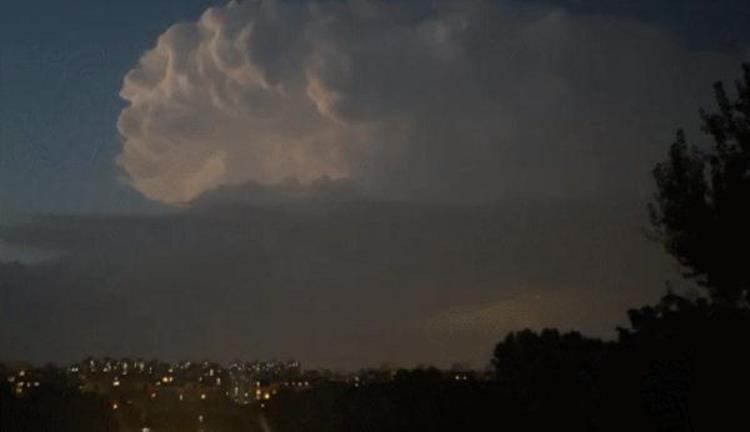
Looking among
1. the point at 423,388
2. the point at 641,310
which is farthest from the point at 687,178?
the point at 423,388

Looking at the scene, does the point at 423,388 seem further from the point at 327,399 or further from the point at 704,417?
the point at 704,417

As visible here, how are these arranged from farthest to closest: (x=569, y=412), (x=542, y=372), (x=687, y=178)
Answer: (x=542, y=372)
(x=569, y=412)
(x=687, y=178)

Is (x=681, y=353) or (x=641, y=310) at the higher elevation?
(x=641, y=310)

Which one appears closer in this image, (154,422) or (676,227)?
(676,227)

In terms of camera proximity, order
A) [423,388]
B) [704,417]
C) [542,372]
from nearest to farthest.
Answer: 1. [704,417]
2. [542,372]
3. [423,388]

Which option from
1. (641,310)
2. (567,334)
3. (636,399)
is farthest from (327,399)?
(636,399)

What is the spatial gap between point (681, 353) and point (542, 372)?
17742mm

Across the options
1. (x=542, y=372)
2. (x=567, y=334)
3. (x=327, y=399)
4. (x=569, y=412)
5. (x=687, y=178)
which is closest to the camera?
(x=687, y=178)

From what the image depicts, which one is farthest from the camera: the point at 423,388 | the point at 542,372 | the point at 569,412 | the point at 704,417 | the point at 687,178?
the point at 423,388

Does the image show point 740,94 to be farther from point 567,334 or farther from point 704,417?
point 567,334

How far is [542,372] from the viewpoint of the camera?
4844cm

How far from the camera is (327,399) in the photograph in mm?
105125

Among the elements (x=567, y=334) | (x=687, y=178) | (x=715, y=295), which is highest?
(x=567, y=334)

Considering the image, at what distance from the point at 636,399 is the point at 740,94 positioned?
818 cm
